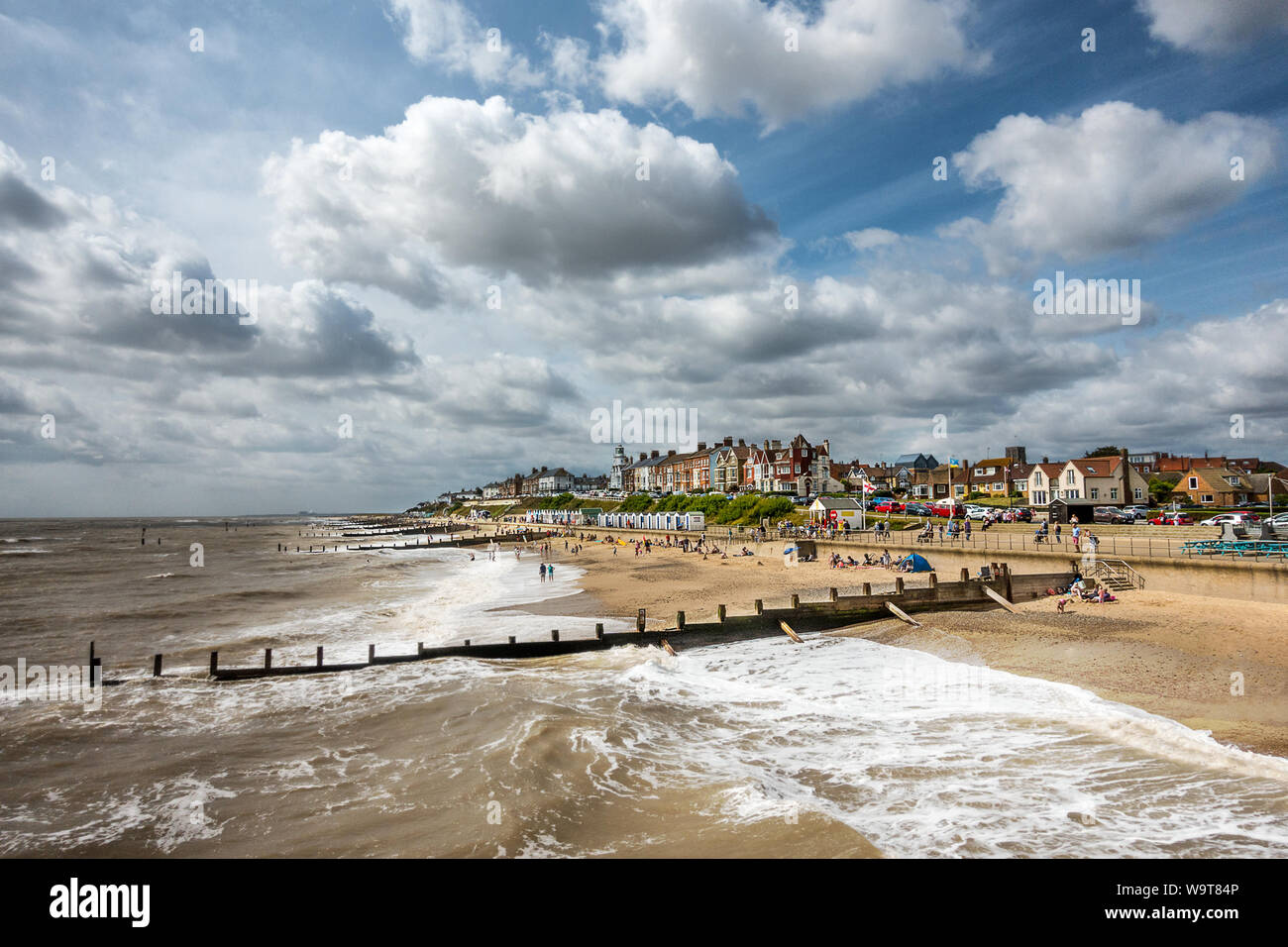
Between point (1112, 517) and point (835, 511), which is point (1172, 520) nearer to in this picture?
point (1112, 517)

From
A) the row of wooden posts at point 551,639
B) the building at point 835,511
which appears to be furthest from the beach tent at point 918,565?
the building at point 835,511

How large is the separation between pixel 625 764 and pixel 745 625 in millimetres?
12706

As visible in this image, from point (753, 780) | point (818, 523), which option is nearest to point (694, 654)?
point (753, 780)

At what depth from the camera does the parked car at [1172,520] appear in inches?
1786

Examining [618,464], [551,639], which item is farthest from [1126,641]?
[618,464]

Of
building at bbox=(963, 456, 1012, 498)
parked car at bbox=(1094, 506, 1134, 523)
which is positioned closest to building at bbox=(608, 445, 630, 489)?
building at bbox=(963, 456, 1012, 498)

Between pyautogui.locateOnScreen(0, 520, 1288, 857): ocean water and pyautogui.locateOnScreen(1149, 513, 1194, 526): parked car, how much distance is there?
37.9m

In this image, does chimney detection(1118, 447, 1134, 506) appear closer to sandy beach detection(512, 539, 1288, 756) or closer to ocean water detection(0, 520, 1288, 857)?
sandy beach detection(512, 539, 1288, 756)

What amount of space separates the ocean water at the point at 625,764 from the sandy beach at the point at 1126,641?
153cm

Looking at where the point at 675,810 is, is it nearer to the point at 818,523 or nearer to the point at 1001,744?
the point at 1001,744

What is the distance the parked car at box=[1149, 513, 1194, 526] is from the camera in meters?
45.4

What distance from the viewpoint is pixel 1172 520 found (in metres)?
47.0

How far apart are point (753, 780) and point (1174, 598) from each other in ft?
81.1
